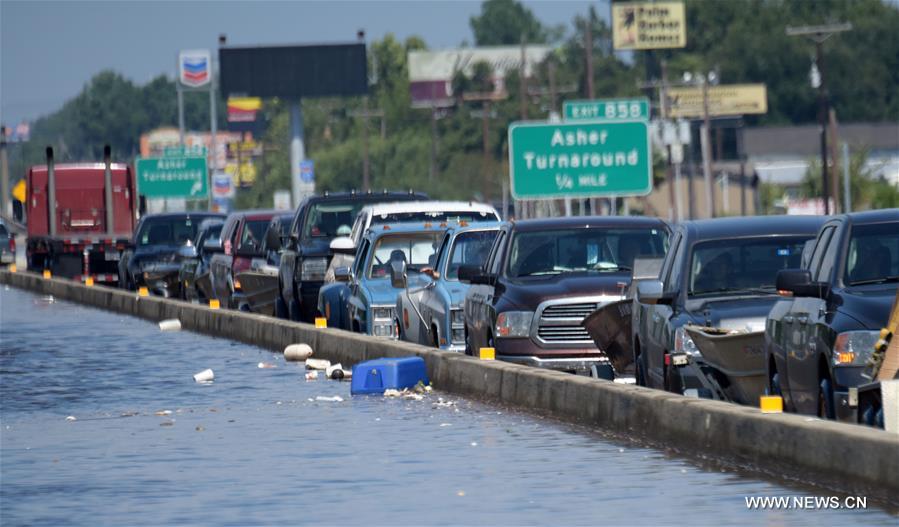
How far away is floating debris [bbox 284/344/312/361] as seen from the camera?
23.9 m

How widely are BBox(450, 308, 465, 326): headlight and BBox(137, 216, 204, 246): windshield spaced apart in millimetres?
20933

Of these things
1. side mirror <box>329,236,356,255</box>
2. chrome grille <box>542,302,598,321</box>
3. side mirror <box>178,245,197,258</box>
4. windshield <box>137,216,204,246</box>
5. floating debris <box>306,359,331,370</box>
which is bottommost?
floating debris <box>306,359,331,370</box>

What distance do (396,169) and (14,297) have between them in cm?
10076

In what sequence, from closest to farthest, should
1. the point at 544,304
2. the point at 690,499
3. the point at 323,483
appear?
the point at 690,499 < the point at 323,483 < the point at 544,304

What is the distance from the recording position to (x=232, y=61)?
11281 centimetres

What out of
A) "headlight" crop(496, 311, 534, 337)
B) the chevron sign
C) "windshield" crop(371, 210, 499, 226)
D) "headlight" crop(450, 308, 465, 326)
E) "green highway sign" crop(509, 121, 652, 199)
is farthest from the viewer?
the chevron sign

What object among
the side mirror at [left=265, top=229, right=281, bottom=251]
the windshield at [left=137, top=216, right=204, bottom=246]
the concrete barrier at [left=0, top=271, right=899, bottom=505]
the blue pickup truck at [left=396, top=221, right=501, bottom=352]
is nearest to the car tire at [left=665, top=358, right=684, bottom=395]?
the concrete barrier at [left=0, top=271, right=899, bottom=505]

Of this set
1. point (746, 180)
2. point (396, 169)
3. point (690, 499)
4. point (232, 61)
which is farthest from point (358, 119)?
point (690, 499)

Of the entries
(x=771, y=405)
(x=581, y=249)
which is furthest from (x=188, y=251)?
(x=771, y=405)

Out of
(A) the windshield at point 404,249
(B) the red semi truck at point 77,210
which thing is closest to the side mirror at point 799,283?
(A) the windshield at point 404,249

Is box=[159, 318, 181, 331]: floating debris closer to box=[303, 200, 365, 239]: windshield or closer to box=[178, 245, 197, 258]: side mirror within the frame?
box=[178, 245, 197, 258]: side mirror

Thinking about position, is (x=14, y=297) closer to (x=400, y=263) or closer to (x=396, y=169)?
(x=400, y=263)

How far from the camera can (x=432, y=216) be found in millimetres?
25953

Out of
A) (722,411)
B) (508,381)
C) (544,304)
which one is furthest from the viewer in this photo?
(544,304)
